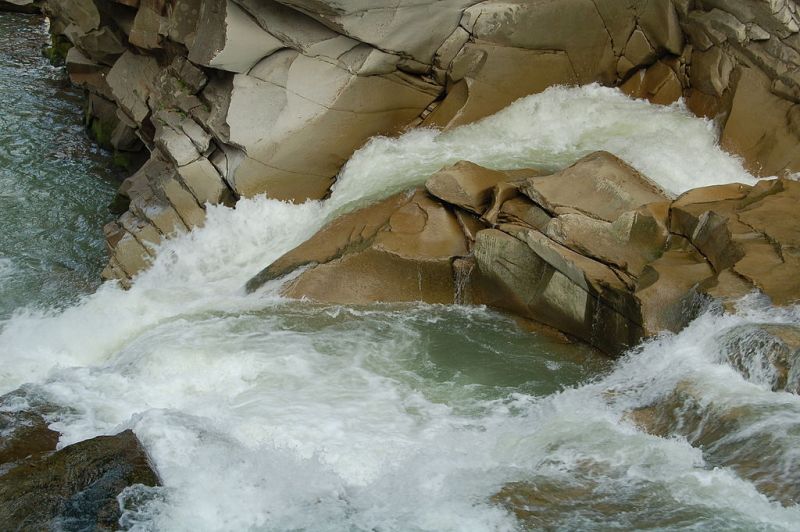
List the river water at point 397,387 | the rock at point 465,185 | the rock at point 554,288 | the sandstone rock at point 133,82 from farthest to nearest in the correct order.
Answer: the sandstone rock at point 133,82, the rock at point 465,185, the rock at point 554,288, the river water at point 397,387

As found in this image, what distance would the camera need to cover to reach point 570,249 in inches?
288

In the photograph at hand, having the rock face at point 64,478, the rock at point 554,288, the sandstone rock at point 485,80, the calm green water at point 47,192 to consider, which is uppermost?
the sandstone rock at point 485,80

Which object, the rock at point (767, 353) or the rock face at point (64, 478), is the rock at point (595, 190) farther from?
the rock face at point (64, 478)

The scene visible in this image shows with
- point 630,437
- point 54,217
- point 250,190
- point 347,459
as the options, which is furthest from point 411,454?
point 54,217

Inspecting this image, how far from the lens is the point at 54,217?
10953 millimetres

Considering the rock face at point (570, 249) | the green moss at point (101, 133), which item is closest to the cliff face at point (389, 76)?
the rock face at point (570, 249)

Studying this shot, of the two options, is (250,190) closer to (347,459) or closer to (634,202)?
(634,202)

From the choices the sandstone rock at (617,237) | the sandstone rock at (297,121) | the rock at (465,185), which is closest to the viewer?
the sandstone rock at (617,237)

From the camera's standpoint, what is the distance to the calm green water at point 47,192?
9609 millimetres

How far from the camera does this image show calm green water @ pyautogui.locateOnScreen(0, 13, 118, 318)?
31.5 feet

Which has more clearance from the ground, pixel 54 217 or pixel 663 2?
pixel 663 2

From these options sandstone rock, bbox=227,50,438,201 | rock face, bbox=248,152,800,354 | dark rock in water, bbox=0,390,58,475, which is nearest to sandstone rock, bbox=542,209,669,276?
rock face, bbox=248,152,800,354

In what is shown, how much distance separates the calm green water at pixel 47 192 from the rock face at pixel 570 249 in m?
2.62

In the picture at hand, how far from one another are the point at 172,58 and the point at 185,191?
2186 mm
